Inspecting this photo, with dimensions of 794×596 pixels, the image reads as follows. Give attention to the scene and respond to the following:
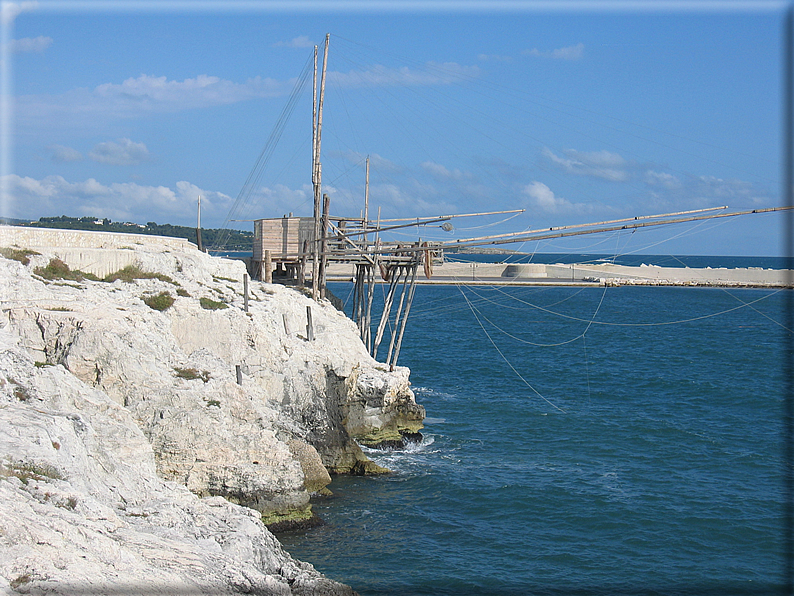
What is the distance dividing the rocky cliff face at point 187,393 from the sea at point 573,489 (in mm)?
1933

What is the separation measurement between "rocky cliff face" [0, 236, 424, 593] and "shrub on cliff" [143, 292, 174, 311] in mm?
63

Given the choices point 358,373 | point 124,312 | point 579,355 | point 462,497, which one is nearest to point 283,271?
point 358,373

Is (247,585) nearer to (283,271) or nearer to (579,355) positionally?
(283,271)

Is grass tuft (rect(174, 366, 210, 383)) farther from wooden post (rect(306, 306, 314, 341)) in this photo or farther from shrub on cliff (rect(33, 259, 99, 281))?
wooden post (rect(306, 306, 314, 341))

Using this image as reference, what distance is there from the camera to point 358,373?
27.3m

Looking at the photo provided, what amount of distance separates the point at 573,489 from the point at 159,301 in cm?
1485

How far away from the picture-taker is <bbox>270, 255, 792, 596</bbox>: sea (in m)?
17.3

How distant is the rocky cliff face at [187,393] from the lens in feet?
49.1

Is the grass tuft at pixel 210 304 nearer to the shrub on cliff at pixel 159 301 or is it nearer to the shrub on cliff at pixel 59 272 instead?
the shrub on cliff at pixel 159 301

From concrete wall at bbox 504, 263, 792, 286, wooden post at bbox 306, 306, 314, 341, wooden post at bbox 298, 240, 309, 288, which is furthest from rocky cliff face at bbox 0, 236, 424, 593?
concrete wall at bbox 504, 263, 792, 286

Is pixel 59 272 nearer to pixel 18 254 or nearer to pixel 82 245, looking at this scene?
pixel 18 254

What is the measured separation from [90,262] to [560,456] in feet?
59.9

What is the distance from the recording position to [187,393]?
19391 millimetres

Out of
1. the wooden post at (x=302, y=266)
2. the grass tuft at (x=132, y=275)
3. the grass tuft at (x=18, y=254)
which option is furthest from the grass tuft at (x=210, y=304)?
the wooden post at (x=302, y=266)
